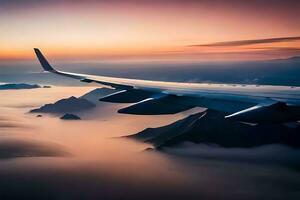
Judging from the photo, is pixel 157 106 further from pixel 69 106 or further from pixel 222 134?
pixel 69 106

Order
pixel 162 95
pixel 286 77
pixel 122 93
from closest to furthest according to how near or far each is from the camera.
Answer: pixel 162 95
pixel 122 93
pixel 286 77

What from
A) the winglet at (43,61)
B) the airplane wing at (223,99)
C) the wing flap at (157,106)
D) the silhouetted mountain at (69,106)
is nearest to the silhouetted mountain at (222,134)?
the silhouetted mountain at (69,106)

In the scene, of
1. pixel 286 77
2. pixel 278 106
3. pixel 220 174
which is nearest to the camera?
pixel 278 106

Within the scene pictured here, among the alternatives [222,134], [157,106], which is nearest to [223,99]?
[157,106]

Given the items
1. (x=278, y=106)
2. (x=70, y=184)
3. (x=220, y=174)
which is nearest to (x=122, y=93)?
(x=278, y=106)

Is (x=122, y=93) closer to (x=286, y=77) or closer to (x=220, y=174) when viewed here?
(x=286, y=77)

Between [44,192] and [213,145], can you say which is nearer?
[44,192]

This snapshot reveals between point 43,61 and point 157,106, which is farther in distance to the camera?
point 43,61
